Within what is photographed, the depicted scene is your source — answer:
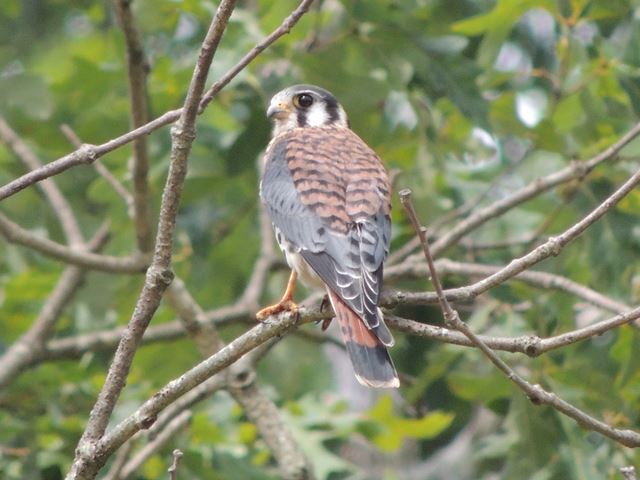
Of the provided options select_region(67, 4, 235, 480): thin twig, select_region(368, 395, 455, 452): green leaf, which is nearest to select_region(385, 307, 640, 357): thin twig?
select_region(67, 4, 235, 480): thin twig

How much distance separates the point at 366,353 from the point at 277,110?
1417 millimetres

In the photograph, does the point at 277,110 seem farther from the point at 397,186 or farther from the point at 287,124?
the point at 397,186

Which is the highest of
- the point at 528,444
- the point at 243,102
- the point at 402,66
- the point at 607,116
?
the point at 243,102

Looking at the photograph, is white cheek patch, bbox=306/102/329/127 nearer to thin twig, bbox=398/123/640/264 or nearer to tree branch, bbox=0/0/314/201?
thin twig, bbox=398/123/640/264

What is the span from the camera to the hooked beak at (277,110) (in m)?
4.04

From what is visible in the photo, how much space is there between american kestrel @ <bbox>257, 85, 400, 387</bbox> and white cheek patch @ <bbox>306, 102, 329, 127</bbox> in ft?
0.27

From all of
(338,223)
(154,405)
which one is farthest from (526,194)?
(154,405)

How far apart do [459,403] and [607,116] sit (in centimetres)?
147

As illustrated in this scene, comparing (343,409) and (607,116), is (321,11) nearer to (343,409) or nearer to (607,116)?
(607,116)

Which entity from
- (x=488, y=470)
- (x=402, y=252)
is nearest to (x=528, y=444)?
(x=402, y=252)

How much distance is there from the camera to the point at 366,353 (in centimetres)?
283

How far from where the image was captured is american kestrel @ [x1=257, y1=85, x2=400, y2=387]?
2.85 m

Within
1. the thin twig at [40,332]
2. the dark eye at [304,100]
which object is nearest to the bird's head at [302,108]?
the dark eye at [304,100]

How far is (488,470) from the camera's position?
5422 mm
